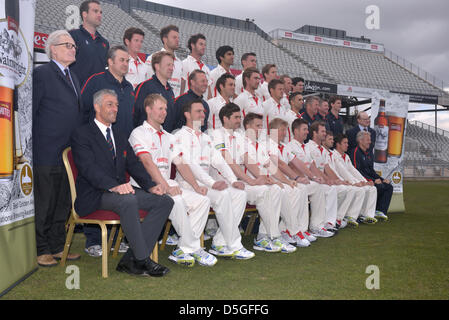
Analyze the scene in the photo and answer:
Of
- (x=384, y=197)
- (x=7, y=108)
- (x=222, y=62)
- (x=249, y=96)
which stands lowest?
(x=384, y=197)

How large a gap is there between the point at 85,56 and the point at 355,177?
16.0 feet

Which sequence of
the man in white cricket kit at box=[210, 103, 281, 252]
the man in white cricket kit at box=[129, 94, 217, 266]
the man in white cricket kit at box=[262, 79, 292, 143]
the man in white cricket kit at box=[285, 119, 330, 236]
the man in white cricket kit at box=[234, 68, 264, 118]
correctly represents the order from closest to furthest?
1. the man in white cricket kit at box=[129, 94, 217, 266]
2. the man in white cricket kit at box=[210, 103, 281, 252]
3. the man in white cricket kit at box=[285, 119, 330, 236]
4. the man in white cricket kit at box=[234, 68, 264, 118]
5. the man in white cricket kit at box=[262, 79, 292, 143]

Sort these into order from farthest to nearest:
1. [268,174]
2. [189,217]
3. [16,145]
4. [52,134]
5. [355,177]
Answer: [355,177] < [268,174] < [189,217] < [52,134] < [16,145]

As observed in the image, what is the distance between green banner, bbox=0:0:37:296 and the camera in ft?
9.46

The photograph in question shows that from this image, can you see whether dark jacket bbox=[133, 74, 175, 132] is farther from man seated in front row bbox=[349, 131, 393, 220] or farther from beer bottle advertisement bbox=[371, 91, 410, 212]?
beer bottle advertisement bbox=[371, 91, 410, 212]

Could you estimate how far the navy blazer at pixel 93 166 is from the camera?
132 inches

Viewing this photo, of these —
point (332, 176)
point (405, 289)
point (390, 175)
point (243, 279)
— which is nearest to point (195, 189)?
point (243, 279)

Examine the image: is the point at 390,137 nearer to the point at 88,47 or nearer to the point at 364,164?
the point at 364,164

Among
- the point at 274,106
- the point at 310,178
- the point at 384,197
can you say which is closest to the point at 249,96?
the point at 274,106

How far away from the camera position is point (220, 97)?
5426 millimetres

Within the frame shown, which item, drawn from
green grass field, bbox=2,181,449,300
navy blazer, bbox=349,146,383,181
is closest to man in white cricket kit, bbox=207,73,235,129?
green grass field, bbox=2,181,449,300

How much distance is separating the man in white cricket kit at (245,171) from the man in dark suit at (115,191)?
1327 mm

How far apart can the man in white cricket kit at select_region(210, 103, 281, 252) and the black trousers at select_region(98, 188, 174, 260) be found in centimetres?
132

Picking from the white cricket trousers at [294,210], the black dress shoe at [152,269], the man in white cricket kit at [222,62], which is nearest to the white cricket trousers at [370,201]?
the white cricket trousers at [294,210]
